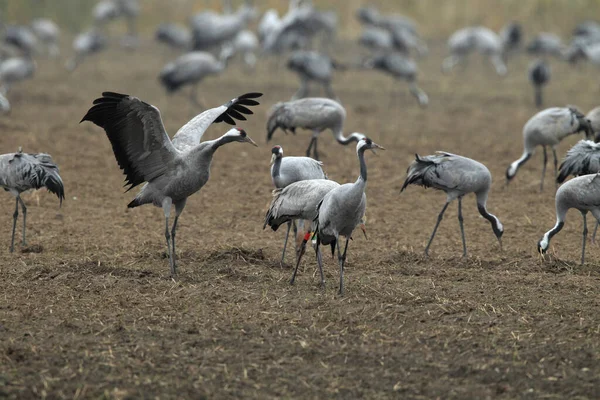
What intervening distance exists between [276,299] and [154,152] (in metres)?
1.62

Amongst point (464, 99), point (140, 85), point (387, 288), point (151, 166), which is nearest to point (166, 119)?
point (140, 85)

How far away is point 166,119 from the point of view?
14.2 meters

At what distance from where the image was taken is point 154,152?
273 inches

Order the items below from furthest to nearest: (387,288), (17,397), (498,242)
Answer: (498,242) → (387,288) → (17,397)

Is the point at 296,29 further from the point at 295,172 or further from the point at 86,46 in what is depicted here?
the point at 295,172

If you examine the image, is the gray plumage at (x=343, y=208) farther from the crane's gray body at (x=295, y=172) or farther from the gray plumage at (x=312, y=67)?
the gray plumage at (x=312, y=67)

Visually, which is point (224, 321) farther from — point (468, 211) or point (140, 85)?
point (140, 85)

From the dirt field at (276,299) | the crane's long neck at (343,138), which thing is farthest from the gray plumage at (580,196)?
the crane's long neck at (343,138)

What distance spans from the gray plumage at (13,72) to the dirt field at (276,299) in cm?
474

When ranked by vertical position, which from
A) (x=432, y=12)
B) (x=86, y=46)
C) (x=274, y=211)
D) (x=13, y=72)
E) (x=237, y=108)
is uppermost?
(x=432, y=12)

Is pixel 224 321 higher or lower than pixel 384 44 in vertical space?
lower

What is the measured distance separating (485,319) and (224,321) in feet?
5.47

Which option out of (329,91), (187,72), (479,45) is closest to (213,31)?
(187,72)

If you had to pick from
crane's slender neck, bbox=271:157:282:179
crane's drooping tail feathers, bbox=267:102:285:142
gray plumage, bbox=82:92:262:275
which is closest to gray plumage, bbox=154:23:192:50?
crane's drooping tail feathers, bbox=267:102:285:142
